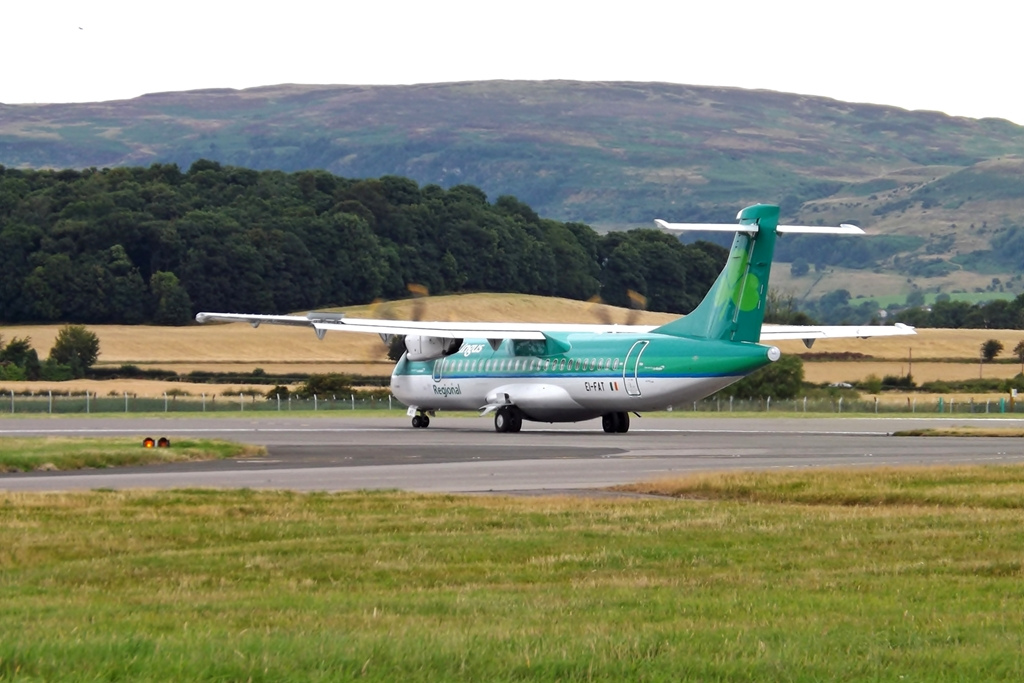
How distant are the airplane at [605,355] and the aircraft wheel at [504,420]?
0.03m

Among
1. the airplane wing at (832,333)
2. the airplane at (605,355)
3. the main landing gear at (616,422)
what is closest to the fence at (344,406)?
the airplane at (605,355)

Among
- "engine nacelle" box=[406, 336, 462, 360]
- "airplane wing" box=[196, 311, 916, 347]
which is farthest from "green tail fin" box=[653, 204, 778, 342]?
"engine nacelle" box=[406, 336, 462, 360]

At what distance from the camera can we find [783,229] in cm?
4388

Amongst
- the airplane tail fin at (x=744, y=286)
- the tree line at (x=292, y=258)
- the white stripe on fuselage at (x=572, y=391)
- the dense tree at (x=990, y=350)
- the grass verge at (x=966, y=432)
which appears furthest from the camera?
the tree line at (x=292, y=258)

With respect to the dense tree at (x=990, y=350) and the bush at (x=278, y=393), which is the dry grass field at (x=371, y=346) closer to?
the dense tree at (x=990, y=350)

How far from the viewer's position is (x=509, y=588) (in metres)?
13.7

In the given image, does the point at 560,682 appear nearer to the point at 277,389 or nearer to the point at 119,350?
the point at 277,389

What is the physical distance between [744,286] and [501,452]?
9.43m

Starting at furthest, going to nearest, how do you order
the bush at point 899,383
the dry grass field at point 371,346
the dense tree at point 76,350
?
the dry grass field at point 371,346 → the dense tree at point 76,350 → the bush at point 899,383

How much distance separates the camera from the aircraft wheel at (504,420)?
49.8 meters

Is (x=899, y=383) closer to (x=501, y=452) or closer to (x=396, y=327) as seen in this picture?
(x=396, y=327)

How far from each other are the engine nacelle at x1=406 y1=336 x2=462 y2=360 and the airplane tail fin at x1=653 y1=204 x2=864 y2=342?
1194 centimetres

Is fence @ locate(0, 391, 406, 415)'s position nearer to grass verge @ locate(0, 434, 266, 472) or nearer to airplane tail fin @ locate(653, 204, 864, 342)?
airplane tail fin @ locate(653, 204, 864, 342)

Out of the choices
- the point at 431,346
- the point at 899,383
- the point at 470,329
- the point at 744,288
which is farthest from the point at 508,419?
the point at 899,383
